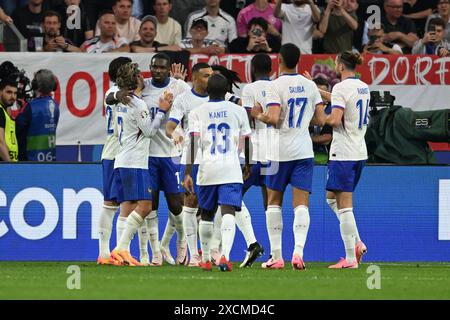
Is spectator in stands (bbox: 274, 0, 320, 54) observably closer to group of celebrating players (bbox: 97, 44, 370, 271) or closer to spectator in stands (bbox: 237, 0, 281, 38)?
spectator in stands (bbox: 237, 0, 281, 38)

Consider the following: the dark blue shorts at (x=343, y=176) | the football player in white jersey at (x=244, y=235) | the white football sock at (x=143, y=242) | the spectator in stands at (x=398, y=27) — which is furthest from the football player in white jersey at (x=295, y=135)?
the spectator in stands at (x=398, y=27)

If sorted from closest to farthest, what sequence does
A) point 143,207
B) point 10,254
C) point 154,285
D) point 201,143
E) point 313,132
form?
point 154,285
point 201,143
point 143,207
point 10,254
point 313,132

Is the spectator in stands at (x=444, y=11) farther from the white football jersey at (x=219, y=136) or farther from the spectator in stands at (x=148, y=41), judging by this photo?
the white football jersey at (x=219, y=136)

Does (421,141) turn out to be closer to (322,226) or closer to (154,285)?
(322,226)

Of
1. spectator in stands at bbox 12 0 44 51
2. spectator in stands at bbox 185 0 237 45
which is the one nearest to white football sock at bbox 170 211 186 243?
spectator in stands at bbox 12 0 44 51

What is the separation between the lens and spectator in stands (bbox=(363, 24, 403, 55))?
20344mm

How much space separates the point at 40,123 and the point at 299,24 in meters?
4.85

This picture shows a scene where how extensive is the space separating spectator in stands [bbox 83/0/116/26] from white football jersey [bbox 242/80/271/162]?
17.3 ft

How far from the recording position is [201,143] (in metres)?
13.8

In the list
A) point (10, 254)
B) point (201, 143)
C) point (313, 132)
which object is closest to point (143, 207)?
point (201, 143)

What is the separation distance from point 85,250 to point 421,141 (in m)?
4.91

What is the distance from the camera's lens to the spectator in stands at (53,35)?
19.2m

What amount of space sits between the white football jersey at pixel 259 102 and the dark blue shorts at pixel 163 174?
3.64 ft

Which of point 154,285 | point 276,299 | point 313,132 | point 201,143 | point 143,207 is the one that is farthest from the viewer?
point 313,132
